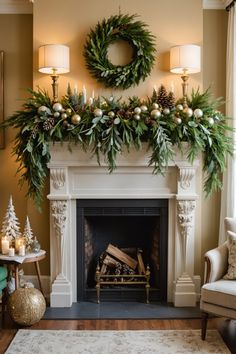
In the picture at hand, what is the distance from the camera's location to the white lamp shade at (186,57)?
399 centimetres

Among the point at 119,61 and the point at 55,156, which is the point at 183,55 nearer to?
the point at 119,61

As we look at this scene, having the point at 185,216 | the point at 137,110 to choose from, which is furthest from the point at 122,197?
the point at 137,110

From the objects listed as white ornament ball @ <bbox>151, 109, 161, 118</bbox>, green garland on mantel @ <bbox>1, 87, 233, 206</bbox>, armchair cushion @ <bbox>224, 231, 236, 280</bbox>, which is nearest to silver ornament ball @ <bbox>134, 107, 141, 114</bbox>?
green garland on mantel @ <bbox>1, 87, 233, 206</bbox>

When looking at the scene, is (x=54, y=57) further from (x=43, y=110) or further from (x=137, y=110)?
(x=137, y=110)

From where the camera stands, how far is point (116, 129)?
12.7 ft

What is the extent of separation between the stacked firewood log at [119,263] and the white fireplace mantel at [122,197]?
36 centimetres

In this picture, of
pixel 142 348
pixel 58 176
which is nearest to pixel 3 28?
pixel 58 176

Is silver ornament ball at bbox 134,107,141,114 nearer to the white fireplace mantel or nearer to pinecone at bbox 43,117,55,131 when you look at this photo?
the white fireplace mantel

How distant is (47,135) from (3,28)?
133 cm

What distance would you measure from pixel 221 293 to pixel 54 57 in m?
2.42

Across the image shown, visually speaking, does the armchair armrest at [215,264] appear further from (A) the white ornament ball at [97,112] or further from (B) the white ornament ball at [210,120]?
(A) the white ornament ball at [97,112]

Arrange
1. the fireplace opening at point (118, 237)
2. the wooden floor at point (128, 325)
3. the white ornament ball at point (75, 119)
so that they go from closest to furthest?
the wooden floor at point (128, 325), the white ornament ball at point (75, 119), the fireplace opening at point (118, 237)

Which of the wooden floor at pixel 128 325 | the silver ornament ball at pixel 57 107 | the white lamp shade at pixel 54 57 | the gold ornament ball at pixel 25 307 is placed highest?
the white lamp shade at pixel 54 57

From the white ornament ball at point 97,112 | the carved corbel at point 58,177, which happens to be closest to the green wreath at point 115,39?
the white ornament ball at point 97,112
